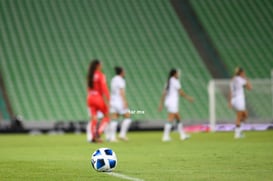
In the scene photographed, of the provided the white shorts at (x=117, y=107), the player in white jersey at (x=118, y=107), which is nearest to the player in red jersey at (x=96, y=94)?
the player in white jersey at (x=118, y=107)

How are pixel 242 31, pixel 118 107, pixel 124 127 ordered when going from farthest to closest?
pixel 242 31, pixel 118 107, pixel 124 127

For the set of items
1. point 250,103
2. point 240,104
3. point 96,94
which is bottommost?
point 250,103

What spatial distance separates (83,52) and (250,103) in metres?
6.95

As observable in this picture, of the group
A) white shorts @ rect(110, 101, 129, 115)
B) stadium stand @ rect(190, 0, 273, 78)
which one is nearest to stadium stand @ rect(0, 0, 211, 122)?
stadium stand @ rect(190, 0, 273, 78)

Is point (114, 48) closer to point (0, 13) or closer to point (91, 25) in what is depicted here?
point (91, 25)

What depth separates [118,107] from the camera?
1866cm

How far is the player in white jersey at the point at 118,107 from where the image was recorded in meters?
17.9

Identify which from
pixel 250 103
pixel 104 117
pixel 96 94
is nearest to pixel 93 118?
pixel 104 117

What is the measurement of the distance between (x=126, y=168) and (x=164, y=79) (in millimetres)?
19008

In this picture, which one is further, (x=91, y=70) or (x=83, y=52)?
(x=83, y=52)

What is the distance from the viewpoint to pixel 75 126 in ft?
80.9

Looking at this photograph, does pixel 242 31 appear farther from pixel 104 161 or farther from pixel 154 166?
pixel 104 161

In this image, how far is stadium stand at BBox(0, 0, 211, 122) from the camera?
26141 millimetres

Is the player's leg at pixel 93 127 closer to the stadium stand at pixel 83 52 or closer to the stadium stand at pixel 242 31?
the stadium stand at pixel 83 52
